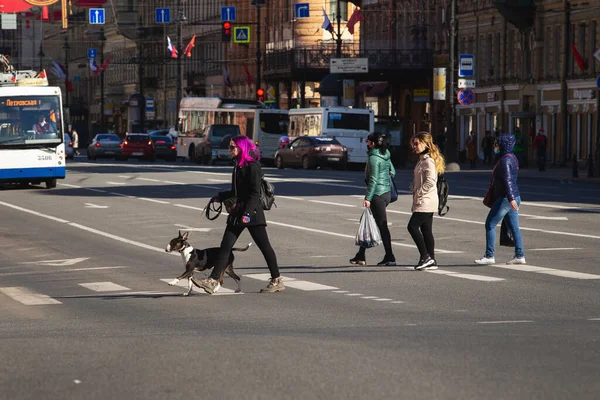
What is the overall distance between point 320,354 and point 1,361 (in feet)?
7.03

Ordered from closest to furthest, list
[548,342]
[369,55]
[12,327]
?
[548,342] < [12,327] < [369,55]

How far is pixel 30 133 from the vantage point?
41.6m

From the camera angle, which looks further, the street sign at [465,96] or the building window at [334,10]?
the building window at [334,10]

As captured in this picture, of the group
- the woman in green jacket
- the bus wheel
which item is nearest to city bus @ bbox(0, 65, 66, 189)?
the bus wheel

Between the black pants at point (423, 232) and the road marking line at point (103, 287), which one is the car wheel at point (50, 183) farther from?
the road marking line at point (103, 287)

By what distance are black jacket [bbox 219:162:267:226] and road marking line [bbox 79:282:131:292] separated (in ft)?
5.45

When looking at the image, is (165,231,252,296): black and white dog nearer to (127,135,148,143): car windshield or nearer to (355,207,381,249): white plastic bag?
(355,207,381,249): white plastic bag

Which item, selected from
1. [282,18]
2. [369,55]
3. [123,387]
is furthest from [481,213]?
[282,18]

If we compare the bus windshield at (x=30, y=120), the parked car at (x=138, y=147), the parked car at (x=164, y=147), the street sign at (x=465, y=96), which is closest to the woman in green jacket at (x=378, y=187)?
the bus windshield at (x=30, y=120)

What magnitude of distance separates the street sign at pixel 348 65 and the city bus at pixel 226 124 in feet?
12.4

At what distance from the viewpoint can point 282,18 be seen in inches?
4026

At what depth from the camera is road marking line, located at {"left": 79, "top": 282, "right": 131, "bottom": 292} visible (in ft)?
55.4

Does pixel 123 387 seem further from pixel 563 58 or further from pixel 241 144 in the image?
pixel 563 58

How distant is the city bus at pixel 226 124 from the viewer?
70500 millimetres
